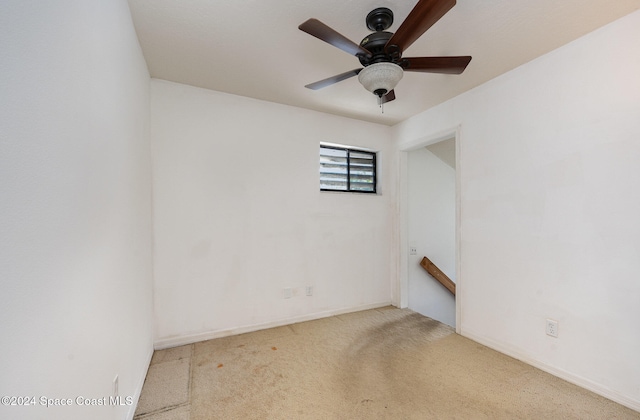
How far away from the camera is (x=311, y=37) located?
1933mm

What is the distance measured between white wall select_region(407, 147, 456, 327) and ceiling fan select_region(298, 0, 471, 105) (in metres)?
2.26

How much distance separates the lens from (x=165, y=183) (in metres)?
2.58

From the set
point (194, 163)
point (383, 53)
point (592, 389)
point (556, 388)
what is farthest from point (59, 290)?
point (592, 389)

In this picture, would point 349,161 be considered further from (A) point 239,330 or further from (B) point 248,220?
(A) point 239,330

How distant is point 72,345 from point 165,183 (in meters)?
1.94

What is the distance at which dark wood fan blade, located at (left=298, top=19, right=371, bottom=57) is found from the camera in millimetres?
1373

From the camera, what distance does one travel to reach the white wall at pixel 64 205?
0.62 m

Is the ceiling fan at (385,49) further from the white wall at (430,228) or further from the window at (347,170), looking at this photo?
the white wall at (430,228)

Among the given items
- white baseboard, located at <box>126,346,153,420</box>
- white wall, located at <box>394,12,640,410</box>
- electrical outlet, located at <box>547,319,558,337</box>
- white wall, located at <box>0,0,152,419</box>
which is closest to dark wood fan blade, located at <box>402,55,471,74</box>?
white wall, located at <box>394,12,640,410</box>

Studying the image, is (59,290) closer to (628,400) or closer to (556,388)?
(556,388)

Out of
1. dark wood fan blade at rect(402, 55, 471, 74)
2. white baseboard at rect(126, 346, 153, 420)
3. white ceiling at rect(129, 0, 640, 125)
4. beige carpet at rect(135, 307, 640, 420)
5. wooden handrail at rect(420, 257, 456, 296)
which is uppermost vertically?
white ceiling at rect(129, 0, 640, 125)

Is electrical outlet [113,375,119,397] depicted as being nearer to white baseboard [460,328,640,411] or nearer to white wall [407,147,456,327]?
white baseboard [460,328,640,411]

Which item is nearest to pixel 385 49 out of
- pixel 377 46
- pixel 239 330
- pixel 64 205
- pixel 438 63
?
pixel 377 46

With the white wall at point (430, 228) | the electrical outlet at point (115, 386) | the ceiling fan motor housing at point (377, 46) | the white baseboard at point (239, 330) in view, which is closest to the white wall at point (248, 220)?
the white baseboard at point (239, 330)
